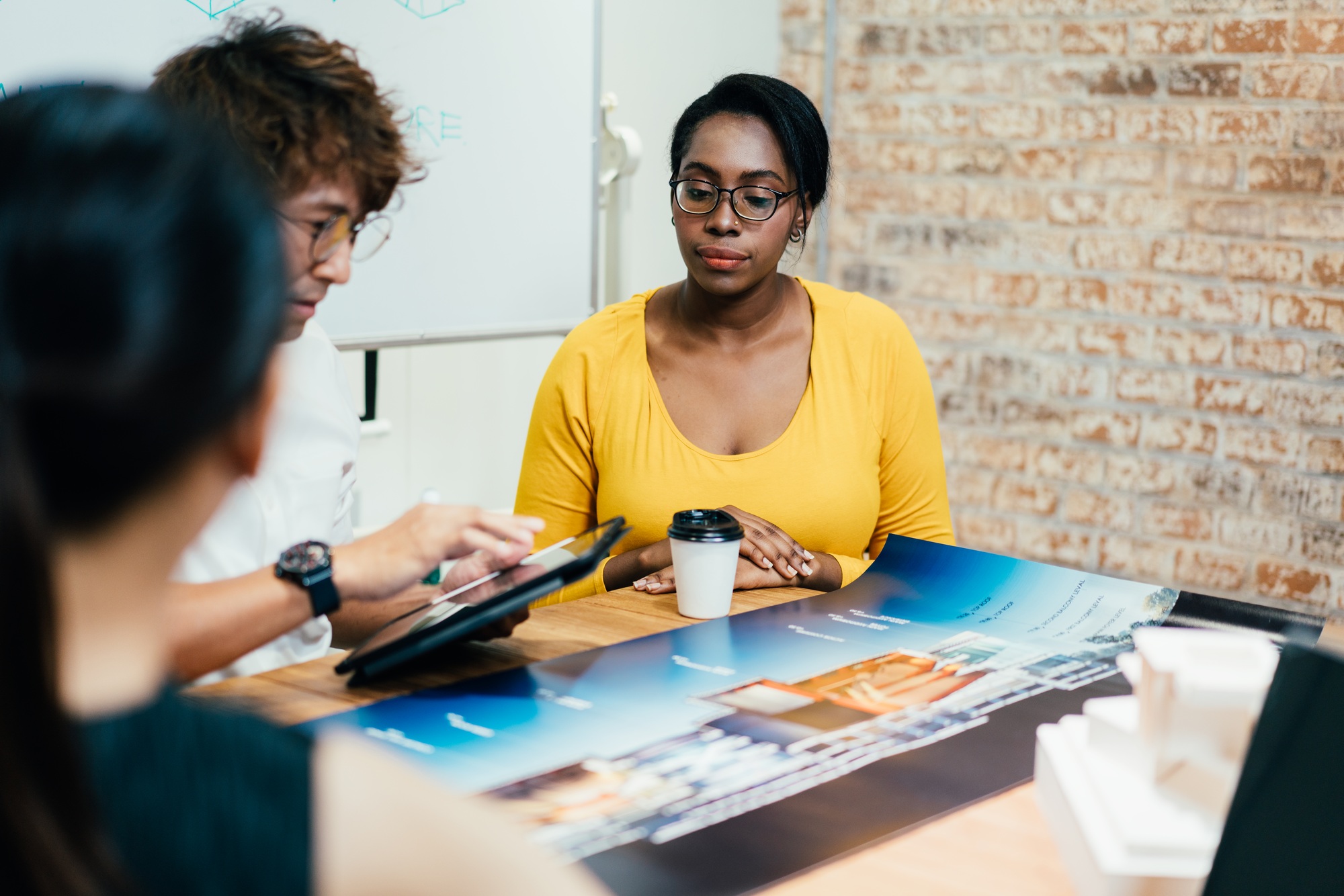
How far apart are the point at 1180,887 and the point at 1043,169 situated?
2466 mm

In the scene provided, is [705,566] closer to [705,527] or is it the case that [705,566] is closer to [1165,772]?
[705,527]

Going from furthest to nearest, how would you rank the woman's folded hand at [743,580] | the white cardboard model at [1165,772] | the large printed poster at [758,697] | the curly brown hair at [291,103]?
the woman's folded hand at [743,580] < the curly brown hair at [291,103] < the large printed poster at [758,697] < the white cardboard model at [1165,772]

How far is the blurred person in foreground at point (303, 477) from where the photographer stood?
41.9 inches

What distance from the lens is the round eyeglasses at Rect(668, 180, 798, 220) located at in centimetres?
179

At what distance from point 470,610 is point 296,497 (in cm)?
40

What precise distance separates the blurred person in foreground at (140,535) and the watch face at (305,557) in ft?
2.07

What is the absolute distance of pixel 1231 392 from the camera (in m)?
2.75

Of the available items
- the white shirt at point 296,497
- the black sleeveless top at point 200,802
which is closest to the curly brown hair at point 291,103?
the white shirt at point 296,497

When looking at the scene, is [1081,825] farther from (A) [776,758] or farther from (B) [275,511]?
(B) [275,511]

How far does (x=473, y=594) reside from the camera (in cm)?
114

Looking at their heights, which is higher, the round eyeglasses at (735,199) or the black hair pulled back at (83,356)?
the round eyeglasses at (735,199)

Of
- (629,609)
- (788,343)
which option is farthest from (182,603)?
(788,343)

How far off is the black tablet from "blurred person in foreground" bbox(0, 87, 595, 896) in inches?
22.5

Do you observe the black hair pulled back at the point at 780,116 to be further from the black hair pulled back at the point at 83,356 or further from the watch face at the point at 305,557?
the black hair pulled back at the point at 83,356
